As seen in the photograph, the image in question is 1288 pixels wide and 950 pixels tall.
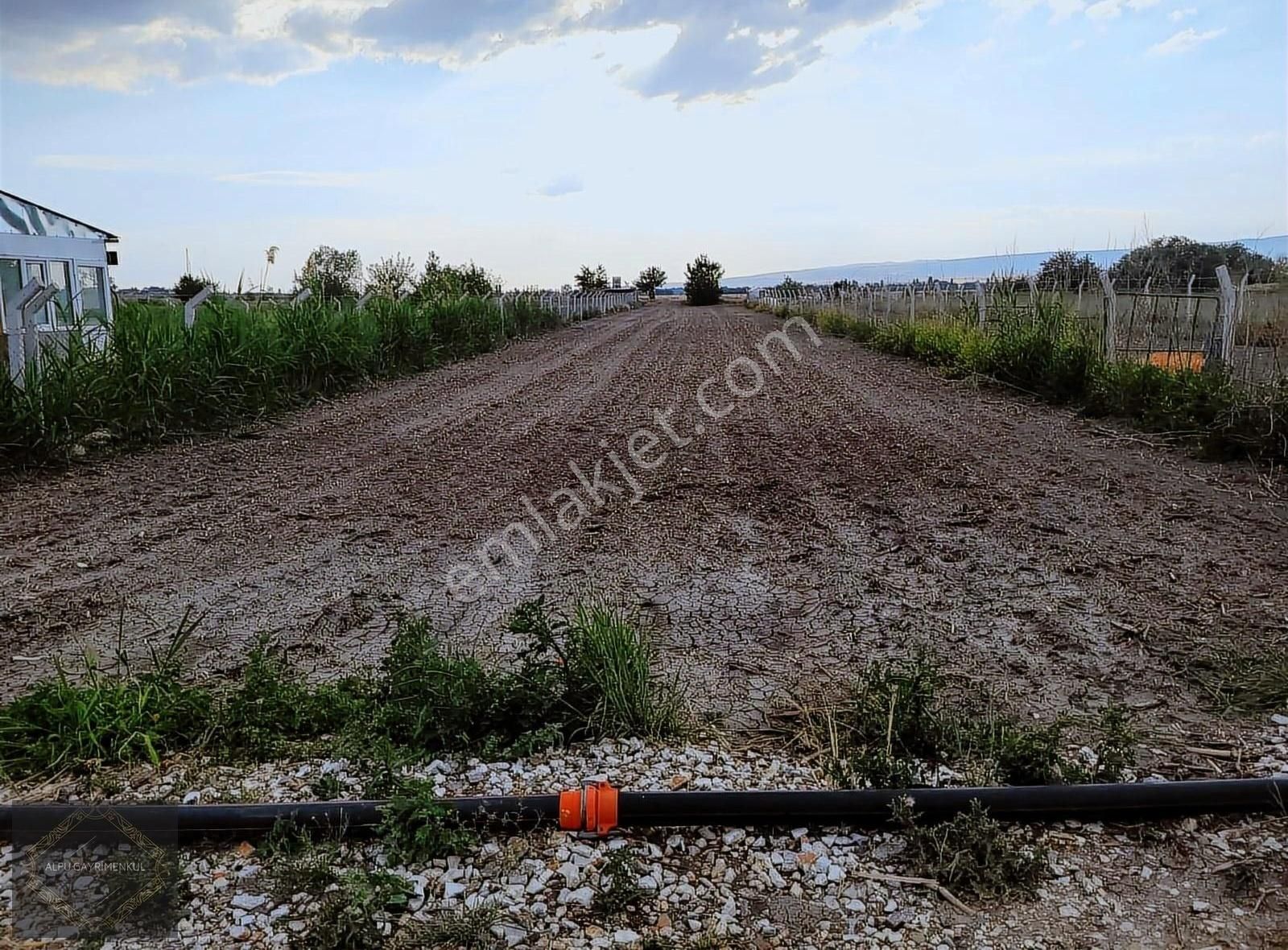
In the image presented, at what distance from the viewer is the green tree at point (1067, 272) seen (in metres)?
9.08

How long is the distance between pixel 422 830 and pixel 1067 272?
8999mm

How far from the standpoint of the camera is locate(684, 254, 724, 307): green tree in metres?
56.2

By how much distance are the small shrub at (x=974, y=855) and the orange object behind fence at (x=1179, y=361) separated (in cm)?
596

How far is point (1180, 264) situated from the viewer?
10.3 meters

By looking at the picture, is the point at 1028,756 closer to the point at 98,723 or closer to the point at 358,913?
the point at 358,913

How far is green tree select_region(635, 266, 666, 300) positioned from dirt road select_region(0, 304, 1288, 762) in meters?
62.1

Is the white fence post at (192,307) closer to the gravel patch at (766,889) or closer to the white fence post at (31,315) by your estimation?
the white fence post at (31,315)

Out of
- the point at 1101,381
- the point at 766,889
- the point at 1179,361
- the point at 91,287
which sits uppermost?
the point at 91,287

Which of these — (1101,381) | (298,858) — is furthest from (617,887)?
(1101,381)

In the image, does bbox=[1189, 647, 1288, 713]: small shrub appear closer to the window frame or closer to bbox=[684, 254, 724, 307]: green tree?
the window frame

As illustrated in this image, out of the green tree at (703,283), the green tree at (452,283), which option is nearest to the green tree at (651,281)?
the green tree at (703,283)

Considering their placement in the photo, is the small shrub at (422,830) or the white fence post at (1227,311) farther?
the white fence post at (1227,311)

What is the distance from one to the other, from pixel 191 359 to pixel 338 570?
13.2ft

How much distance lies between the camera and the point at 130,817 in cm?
209
